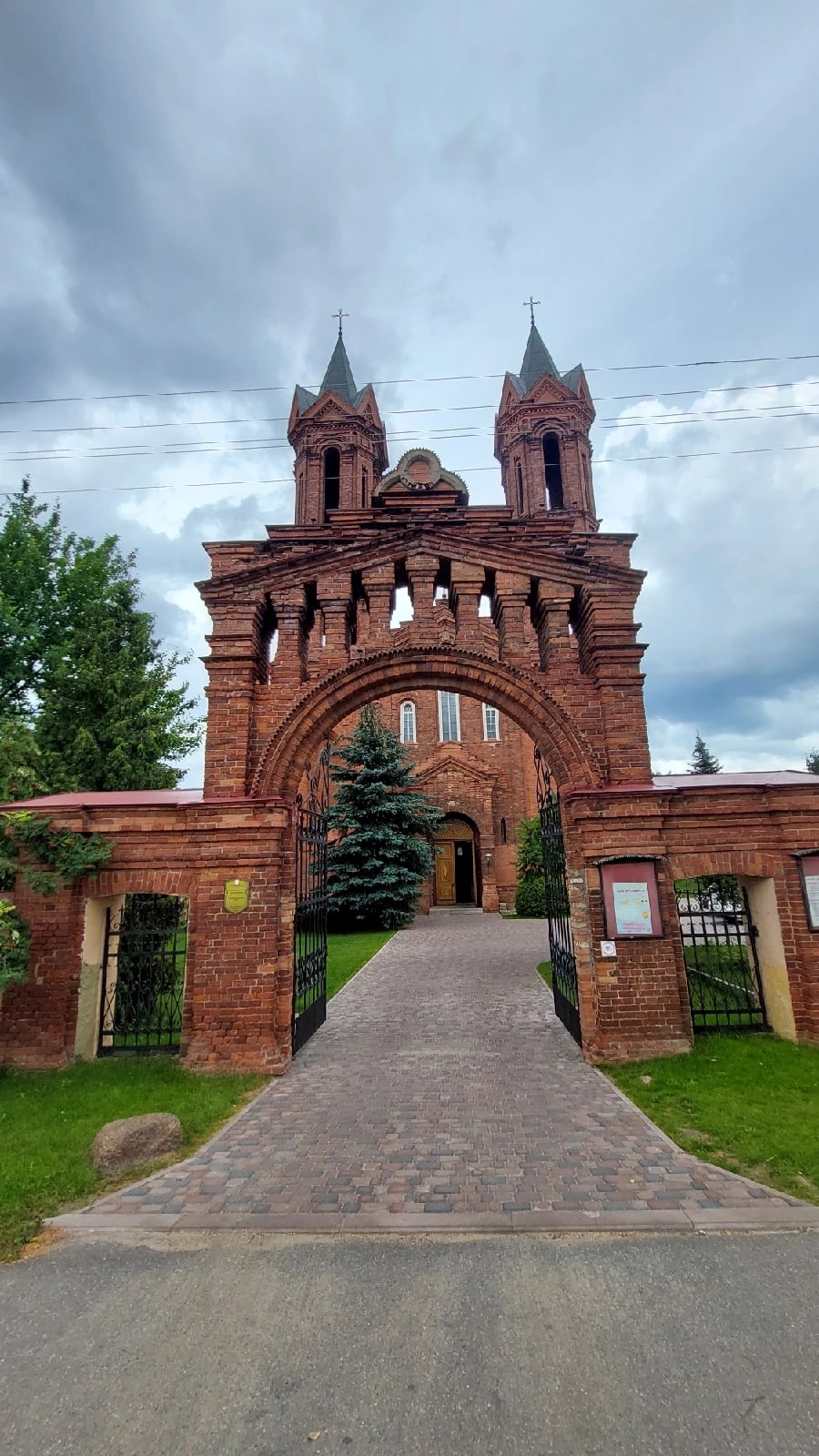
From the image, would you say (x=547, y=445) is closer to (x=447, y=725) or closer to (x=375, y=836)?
(x=447, y=725)

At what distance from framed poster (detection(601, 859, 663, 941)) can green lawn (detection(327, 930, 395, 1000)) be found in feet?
19.7

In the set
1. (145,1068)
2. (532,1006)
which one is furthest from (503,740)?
(145,1068)

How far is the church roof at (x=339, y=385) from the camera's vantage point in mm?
26703

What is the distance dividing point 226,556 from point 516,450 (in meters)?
20.9

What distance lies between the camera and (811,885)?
23.6 feet

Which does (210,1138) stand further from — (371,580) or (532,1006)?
(371,580)

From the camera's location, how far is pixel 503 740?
2633 cm

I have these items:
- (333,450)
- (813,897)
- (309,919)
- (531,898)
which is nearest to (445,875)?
(531,898)

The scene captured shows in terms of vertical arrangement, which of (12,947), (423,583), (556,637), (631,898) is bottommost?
(12,947)

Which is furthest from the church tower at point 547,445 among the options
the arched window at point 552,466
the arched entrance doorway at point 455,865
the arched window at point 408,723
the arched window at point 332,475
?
the arched entrance doorway at point 455,865

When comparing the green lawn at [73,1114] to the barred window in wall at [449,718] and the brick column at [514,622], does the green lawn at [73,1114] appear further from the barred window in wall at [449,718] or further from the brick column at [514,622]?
the barred window in wall at [449,718]

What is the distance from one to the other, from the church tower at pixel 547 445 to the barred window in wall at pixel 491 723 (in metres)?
8.24

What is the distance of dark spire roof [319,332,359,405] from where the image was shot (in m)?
27.5

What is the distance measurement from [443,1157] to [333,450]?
25.9m
